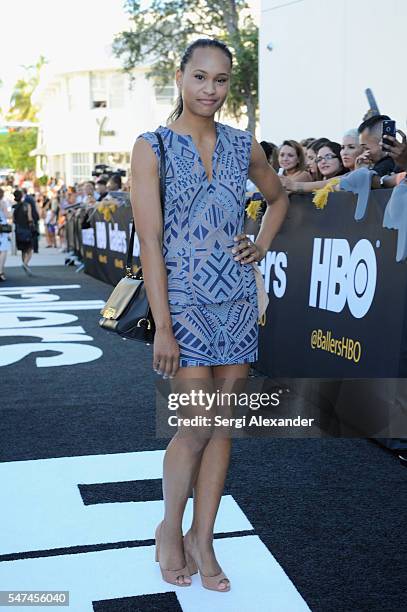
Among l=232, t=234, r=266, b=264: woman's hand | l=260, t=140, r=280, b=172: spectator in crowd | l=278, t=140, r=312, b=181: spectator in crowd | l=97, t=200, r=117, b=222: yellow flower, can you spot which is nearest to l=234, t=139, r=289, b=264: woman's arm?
l=232, t=234, r=266, b=264: woman's hand

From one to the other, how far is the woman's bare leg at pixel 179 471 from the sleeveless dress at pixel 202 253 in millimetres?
67

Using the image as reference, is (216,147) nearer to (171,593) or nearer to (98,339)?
(171,593)

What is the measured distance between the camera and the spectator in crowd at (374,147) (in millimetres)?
5746

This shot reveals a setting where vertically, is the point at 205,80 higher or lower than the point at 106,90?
lower

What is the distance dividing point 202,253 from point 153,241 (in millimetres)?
187

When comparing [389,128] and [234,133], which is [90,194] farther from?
[234,133]

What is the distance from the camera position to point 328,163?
23.2 feet

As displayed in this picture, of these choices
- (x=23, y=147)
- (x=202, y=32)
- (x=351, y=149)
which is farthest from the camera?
(x=23, y=147)

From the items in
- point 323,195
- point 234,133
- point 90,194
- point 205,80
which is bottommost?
point 90,194

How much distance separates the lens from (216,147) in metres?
3.01

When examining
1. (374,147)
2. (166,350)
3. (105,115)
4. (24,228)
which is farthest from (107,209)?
(105,115)

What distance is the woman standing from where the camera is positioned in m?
2.89

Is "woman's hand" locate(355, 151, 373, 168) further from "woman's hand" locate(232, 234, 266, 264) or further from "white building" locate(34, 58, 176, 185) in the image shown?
"white building" locate(34, 58, 176, 185)

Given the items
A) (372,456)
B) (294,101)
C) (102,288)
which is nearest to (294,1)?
(294,101)
